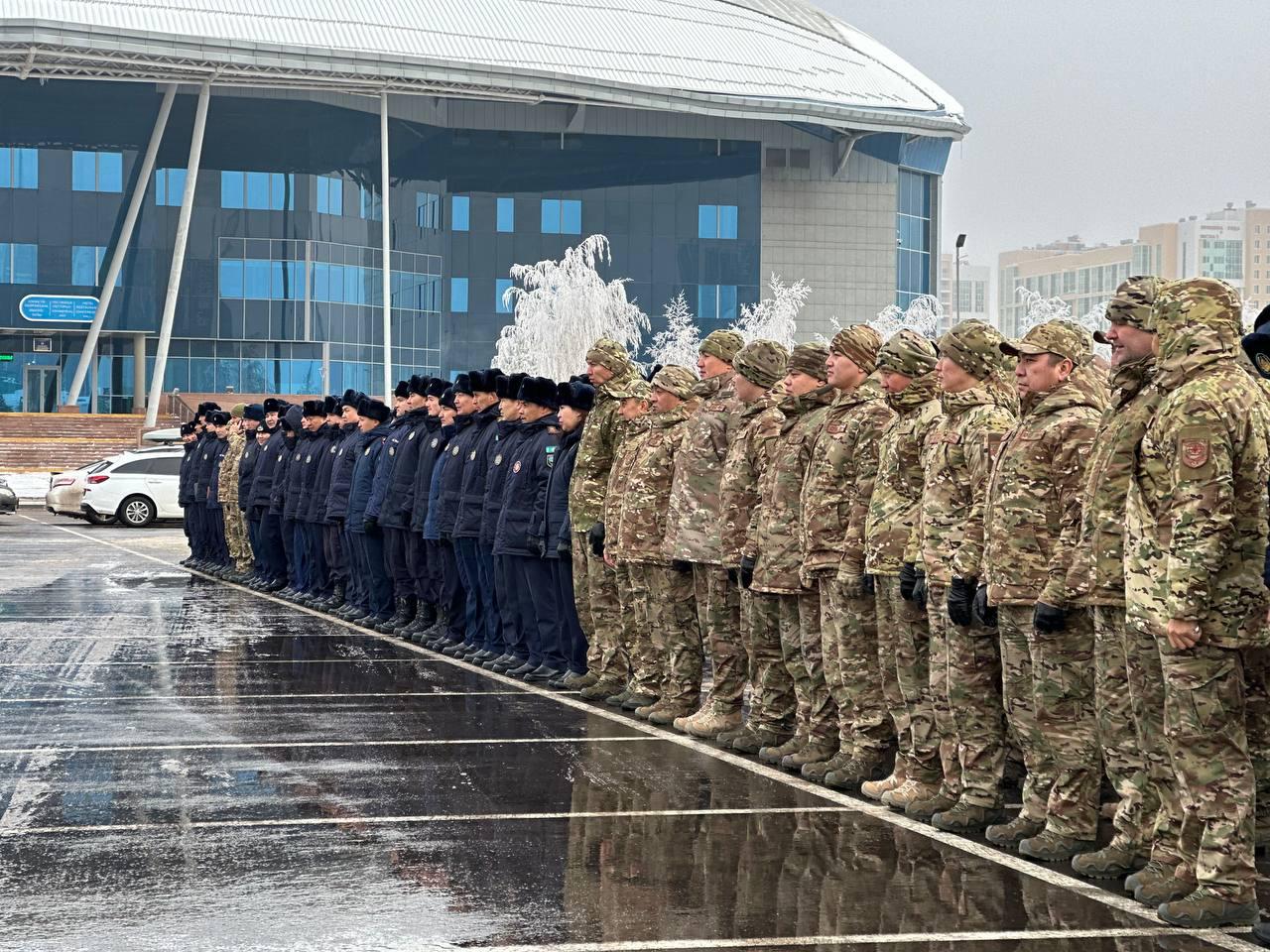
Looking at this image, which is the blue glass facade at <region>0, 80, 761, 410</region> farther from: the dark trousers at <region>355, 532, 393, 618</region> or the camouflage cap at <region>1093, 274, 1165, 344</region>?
the camouflage cap at <region>1093, 274, 1165, 344</region>

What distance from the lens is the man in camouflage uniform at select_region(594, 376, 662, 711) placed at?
1156cm

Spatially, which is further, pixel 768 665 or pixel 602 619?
pixel 602 619

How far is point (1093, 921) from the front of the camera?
6.30 metres

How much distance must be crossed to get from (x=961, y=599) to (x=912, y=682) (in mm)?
770

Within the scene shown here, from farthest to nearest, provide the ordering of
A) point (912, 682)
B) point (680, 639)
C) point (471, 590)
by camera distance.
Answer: point (471, 590), point (680, 639), point (912, 682)

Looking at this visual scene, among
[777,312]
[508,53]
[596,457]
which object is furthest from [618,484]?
[777,312]

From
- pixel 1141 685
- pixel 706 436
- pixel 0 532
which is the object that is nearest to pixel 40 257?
pixel 0 532

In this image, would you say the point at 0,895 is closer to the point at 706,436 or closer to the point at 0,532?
the point at 706,436

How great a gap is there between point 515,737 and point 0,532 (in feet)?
80.3

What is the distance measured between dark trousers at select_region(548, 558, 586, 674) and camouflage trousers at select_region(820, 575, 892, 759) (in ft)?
13.9

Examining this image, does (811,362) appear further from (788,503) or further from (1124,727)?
(1124,727)

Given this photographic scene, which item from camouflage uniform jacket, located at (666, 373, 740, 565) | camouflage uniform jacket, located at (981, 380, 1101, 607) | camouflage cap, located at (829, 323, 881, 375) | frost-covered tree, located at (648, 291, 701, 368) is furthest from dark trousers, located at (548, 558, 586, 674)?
frost-covered tree, located at (648, 291, 701, 368)

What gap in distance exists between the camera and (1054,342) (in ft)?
25.1

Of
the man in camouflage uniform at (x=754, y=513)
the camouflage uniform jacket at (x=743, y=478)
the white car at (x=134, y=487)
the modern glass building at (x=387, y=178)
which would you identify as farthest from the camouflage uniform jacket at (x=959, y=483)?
the modern glass building at (x=387, y=178)
